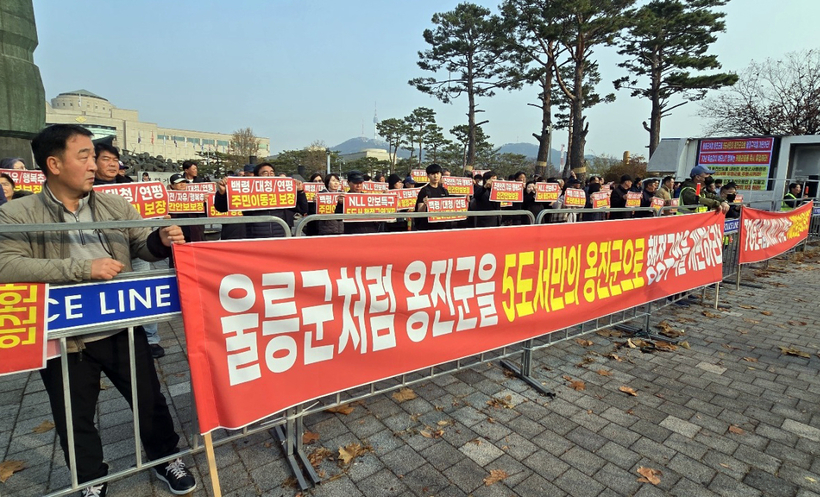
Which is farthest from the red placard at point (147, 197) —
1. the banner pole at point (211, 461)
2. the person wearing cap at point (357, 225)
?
the banner pole at point (211, 461)

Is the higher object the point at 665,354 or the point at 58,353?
the point at 58,353

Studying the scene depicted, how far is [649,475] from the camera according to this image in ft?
8.78

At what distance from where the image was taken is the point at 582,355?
4.61m

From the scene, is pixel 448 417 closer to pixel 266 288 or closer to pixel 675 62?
pixel 266 288

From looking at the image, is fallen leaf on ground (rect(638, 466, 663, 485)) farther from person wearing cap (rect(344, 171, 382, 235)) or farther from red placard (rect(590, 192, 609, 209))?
red placard (rect(590, 192, 609, 209))

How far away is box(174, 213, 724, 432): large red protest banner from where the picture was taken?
2.21 metres

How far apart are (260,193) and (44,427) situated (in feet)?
10.9

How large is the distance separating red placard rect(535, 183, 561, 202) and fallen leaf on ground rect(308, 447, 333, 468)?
253 inches

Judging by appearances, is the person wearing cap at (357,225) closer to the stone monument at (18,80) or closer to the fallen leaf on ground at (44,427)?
the fallen leaf on ground at (44,427)

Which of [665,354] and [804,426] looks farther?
[665,354]

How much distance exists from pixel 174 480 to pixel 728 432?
3868 mm

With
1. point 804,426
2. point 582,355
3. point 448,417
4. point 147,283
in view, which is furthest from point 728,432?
point 147,283

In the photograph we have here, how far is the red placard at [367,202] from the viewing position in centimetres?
583

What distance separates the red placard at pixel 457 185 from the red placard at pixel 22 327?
804cm
